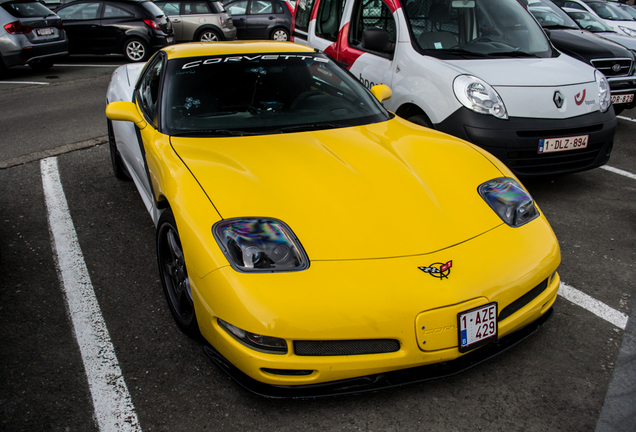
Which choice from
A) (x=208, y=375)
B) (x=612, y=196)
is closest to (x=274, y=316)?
(x=208, y=375)

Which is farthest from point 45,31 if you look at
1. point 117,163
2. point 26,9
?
point 117,163

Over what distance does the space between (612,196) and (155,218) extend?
3734mm

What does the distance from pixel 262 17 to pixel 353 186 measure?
13.9m

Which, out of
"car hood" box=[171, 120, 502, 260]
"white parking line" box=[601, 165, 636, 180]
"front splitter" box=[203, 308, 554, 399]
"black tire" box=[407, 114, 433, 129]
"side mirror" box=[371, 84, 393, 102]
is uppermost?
"side mirror" box=[371, 84, 393, 102]

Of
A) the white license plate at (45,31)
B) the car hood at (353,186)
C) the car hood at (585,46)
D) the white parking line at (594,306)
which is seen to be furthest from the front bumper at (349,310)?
the white license plate at (45,31)

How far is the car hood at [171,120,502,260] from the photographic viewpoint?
2199 millimetres

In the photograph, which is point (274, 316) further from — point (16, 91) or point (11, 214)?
point (16, 91)

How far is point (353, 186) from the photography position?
2.49 metres

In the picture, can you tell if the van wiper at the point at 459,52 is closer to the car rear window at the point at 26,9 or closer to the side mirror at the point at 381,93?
the side mirror at the point at 381,93

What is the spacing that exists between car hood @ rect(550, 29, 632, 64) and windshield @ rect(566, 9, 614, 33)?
2.01 meters

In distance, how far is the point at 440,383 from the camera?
2.26 m

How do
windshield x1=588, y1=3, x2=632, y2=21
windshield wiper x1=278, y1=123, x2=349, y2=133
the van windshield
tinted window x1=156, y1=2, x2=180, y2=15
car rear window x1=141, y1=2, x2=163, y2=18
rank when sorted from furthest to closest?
tinted window x1=156, y1=2, x2=180, y2=15
car rear window x1=141, y1=2, x2=163, y2=18
windshield x1=588, y1=3, x2=632, y2=21
the van windshield
windshield wiper x1=278, y1=123, x2=349, y2=133

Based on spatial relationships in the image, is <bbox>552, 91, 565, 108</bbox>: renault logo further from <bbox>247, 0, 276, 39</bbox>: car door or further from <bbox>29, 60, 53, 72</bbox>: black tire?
<bbox>247, 0, 276, 39</bbox>: car door

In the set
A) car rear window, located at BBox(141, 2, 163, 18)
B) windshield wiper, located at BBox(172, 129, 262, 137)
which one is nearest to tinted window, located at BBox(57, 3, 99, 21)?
car rear window, located at BBox(141, 2, 163, 18)
